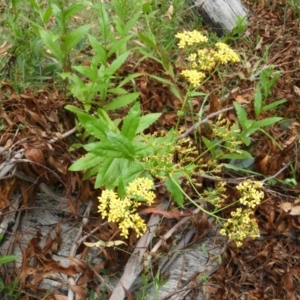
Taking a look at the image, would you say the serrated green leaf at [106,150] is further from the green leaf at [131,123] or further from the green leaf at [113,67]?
the green leaf at [113,67]

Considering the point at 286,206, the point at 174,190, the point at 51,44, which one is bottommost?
the point at 286,206

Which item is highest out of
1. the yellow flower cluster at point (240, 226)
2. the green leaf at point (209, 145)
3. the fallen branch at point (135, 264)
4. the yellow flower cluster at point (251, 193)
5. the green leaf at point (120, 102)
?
the green leaf at point (120, 102)

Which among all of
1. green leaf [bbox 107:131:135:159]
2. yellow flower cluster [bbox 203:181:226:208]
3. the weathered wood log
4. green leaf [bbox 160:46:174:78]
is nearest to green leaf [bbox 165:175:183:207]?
yellow flower cluster [bbox 203:181:226:208]

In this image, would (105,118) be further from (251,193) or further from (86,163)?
(251,193)

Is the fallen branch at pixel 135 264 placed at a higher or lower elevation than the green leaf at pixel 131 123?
lower

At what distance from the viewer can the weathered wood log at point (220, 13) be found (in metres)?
3.88

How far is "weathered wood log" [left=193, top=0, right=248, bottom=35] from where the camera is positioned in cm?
388

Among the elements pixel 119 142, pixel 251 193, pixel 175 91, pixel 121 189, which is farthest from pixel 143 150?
pixel 175 91

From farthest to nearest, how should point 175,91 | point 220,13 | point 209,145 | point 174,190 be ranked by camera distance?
point 220,13
point 175,91
point 209,145
point 174,190

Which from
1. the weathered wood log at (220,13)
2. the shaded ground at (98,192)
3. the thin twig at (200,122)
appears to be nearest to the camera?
the shaded ground at (98,192)

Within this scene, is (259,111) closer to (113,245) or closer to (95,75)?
(95,75)

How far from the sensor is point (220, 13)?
12.8 ft

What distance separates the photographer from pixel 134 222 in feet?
7.13

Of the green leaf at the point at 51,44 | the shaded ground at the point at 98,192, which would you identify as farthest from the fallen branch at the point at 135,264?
the green leaf at the point at 51,44
